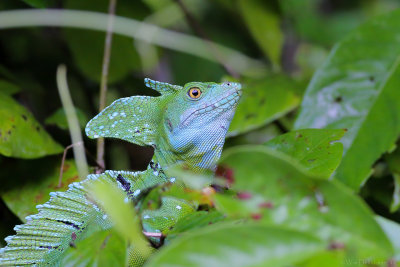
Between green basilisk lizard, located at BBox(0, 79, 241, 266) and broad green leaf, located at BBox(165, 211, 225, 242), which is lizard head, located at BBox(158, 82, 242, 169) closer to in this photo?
green basilisk lizard, located at BBox(0, 79, 241, 266)

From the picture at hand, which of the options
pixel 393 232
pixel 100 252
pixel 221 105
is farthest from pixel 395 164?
pixel 100 252

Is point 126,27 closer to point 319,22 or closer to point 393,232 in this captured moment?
point 393,232

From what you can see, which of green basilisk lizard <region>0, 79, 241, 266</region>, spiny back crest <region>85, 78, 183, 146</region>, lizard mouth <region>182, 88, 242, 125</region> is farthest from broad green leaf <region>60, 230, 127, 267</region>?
lizard mouth <region>182, 88, 242, 125</region>

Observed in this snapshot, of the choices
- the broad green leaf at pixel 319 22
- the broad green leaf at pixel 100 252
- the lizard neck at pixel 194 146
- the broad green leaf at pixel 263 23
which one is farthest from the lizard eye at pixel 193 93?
the broad green leaf at pixel 319 22

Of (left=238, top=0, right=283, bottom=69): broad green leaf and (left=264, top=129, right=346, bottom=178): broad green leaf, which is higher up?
(left=238, top=0, right=283, bottom=69): broad green leaf

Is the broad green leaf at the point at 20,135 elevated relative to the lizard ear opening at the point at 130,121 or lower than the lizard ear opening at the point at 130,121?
elevated

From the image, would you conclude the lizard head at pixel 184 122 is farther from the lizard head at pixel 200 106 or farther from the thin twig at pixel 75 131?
the thin twig at pixel 75 131
